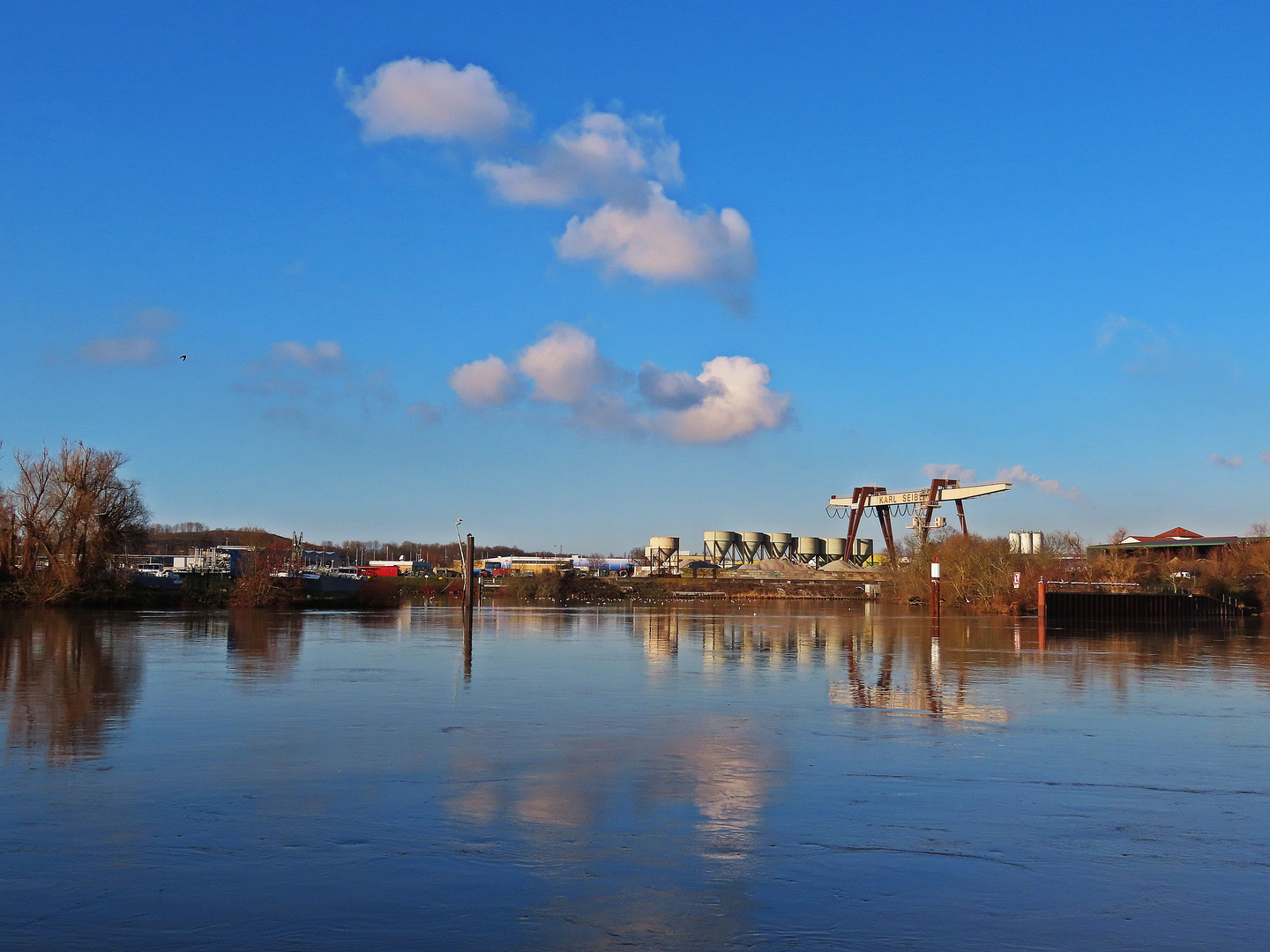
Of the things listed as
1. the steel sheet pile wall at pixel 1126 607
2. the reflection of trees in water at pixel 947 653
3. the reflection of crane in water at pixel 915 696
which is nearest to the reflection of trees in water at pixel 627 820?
the reflection of crane in water at pixel 915 696

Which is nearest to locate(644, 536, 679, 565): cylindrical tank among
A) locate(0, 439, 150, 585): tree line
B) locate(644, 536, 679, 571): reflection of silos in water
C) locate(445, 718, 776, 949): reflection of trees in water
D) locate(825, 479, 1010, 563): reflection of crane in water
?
locate(644, 536, 679, 571): reflection of silos in water

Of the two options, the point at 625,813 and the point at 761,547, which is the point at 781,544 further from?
the point at 625,813

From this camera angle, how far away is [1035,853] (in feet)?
21.1

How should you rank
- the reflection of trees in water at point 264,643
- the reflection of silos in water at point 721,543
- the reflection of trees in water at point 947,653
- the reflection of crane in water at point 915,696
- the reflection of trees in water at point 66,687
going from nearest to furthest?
the reflection of trees in water at point 66,687 → the reflection of crane in water at point 915,696 → the reflection of trees in water at point 947,653 → the reflection of trees in water at point 264,643 → the reflection of silos in water at point 721,543

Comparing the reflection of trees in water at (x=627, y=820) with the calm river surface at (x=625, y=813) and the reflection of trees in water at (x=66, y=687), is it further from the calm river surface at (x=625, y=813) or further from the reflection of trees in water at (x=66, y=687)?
the reflection of trees in water at (x=66, y=687)

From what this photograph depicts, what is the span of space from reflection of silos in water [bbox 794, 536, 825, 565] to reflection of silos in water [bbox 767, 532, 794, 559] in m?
0.84

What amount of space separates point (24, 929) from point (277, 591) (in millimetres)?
45344

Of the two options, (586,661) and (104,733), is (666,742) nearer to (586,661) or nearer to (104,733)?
(104,733)

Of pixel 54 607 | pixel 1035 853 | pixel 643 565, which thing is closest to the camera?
pixel 1035 853

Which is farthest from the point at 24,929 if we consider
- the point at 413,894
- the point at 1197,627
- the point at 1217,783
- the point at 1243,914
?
the point at 1197,627

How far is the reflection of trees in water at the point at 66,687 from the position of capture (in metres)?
10.0

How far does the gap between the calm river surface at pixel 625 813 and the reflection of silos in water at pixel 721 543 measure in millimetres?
118123

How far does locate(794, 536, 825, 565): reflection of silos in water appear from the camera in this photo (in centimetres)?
13700

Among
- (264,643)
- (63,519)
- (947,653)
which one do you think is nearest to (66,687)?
(264,643)
